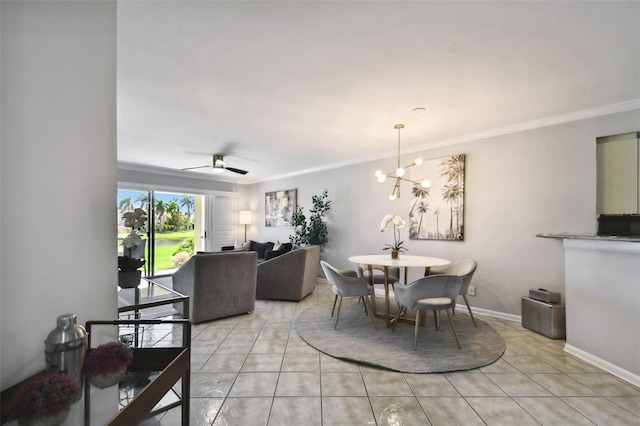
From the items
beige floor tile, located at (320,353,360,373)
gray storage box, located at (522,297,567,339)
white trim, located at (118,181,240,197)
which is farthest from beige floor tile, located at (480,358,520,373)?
white trim, located at (118,181,240,197)

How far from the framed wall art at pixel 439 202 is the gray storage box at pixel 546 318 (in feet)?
3.66

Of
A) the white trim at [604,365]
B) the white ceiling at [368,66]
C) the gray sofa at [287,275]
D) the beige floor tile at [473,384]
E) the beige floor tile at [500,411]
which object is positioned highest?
the white ceiling at [368,66]

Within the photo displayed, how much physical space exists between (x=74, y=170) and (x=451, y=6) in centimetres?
195

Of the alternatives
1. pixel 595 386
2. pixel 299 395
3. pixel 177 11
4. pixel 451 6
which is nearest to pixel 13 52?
pixel 177 11

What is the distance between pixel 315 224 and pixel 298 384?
371 centimetres

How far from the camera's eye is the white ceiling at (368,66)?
5.28 ft

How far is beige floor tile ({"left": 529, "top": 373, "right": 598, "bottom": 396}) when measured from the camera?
199cm

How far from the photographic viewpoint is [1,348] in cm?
70

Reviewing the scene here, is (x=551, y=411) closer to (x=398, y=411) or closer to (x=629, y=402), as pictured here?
(x=629, y=402)

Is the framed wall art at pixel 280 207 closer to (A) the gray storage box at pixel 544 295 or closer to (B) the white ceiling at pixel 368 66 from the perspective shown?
(B) the white ceiling at pixel 368 66

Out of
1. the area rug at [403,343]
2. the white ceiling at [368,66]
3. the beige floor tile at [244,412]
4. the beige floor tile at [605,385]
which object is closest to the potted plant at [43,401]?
the beige floor tile at [244,412]

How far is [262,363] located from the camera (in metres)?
2.41

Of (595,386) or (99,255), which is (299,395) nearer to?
(99,255)

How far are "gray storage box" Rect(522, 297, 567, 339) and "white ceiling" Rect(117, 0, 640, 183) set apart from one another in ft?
6.81
